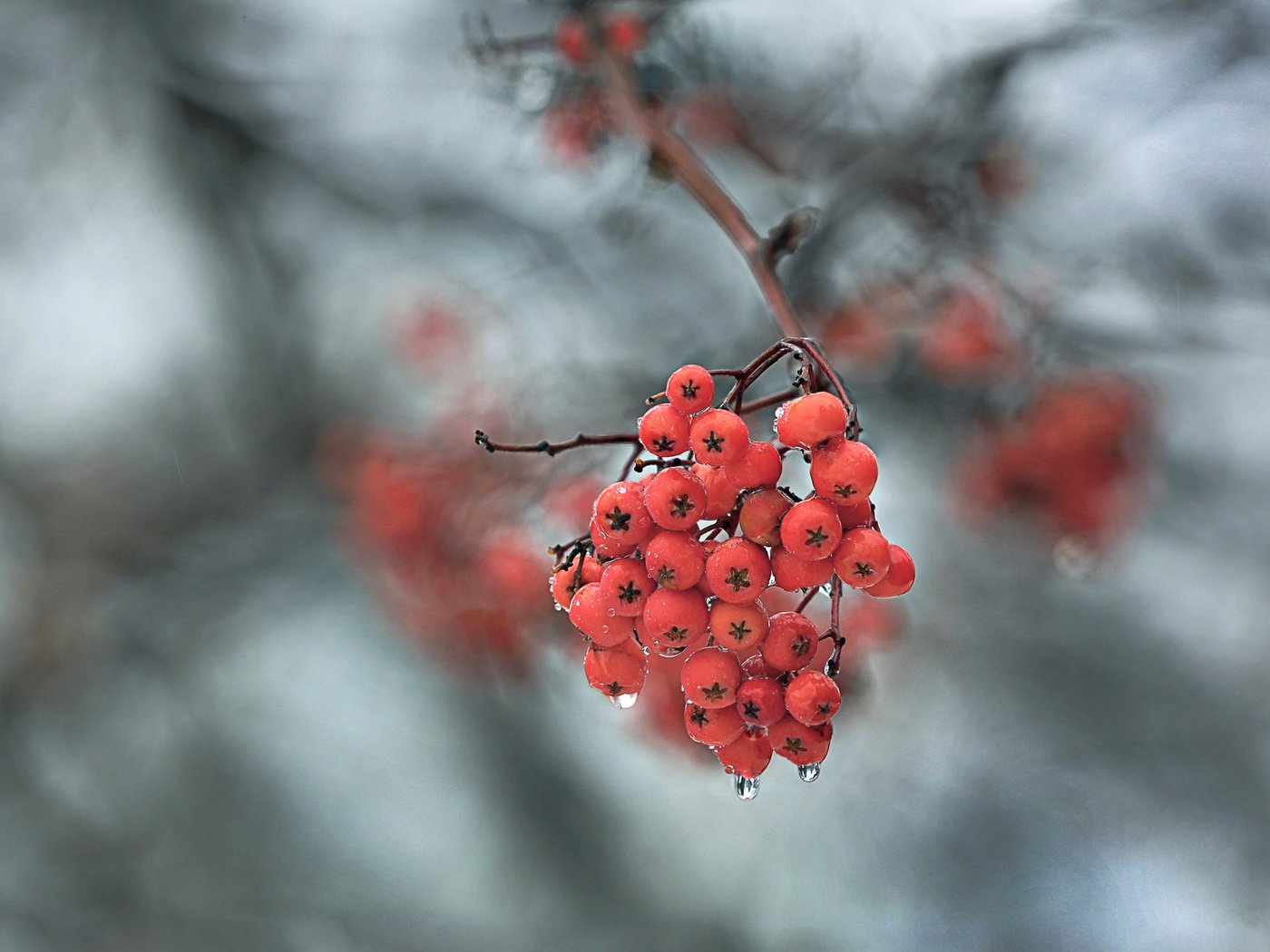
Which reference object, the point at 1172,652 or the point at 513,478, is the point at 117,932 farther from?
the point at 1172,652

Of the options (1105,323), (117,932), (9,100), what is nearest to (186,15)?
(9,100)

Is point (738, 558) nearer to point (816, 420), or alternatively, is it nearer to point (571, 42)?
point (816, 420)

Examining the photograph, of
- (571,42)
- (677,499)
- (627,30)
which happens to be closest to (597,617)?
(677,499)

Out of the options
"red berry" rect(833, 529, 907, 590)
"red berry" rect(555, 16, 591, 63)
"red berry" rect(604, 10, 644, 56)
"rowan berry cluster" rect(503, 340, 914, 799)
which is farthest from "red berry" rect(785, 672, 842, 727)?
"red berry" rect(604, 10, 644, 56)

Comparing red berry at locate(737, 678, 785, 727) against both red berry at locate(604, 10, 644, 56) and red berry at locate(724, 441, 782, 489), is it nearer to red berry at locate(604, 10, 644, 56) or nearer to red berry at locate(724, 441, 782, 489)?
red berry at locate(724, 441, 782, 489)

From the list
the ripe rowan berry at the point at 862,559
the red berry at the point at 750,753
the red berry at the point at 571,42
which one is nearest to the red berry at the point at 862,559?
the ripe rowan berry at the point at 862,559

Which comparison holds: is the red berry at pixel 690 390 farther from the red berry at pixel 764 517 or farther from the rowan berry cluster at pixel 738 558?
the red berry at pixel 764 517
